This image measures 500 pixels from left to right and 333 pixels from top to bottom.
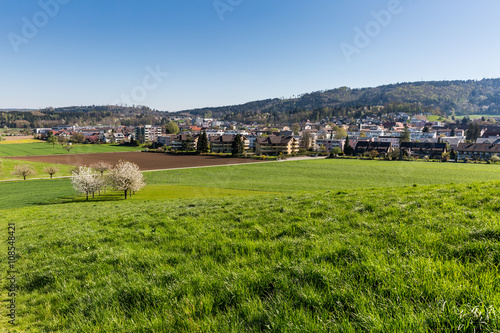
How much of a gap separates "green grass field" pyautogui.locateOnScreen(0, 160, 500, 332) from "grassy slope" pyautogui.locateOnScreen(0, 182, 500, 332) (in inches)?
0.9

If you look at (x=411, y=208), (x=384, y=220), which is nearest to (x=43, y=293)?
(x=384, y=220)

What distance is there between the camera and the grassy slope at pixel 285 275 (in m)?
3.41

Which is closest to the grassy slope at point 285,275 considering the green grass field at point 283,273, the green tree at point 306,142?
the green grass field at point 283,273

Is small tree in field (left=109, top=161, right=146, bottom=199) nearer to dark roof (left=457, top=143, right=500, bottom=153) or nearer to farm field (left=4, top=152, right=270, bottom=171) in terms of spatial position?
farm field (left=4, top=152, right=270, bottom=171)

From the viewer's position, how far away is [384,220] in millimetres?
8086

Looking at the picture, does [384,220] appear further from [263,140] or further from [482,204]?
[263,140]

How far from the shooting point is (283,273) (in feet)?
15.9

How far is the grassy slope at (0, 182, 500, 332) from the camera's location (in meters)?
3.41

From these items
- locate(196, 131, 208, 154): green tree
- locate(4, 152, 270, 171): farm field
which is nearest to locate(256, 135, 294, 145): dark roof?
locate(196, 131, 208, 154): green tree

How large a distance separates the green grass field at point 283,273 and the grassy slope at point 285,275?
24mm

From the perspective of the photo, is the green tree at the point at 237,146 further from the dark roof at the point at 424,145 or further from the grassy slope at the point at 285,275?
Result: the grassy slope at the point at 285,275

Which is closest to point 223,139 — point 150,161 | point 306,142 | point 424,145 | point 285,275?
point 306,142

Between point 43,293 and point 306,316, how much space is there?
653cm

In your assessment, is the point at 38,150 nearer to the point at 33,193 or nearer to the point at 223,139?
the point at 223,139
